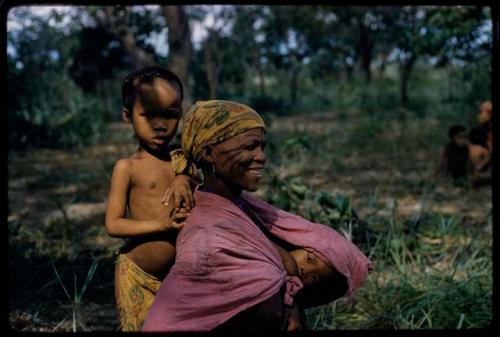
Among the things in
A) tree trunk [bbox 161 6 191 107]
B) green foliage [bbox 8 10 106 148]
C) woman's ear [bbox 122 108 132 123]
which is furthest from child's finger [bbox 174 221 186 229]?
green foliage [bbox 8 10 106 148]

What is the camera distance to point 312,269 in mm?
1659

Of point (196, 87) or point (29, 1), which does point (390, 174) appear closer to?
point (196, 87)

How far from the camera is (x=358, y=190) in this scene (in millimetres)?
5969

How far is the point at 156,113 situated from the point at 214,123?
22 centimetres

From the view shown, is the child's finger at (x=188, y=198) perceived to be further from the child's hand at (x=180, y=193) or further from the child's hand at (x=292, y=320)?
the child's hand at (x=292, y=320)

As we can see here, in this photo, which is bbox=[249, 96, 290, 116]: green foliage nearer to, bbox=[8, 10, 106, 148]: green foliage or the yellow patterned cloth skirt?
bbox=[8, 10, 106, 148]: green foliage

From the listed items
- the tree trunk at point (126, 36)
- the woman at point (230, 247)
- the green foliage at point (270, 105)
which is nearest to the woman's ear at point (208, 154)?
the woman at point (230, 247)

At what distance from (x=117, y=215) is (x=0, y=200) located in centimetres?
33

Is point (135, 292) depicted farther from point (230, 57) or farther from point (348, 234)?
point (230, 57)

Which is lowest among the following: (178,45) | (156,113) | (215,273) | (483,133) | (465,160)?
(465,160)

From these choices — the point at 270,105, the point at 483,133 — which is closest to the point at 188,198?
the point at 483,133

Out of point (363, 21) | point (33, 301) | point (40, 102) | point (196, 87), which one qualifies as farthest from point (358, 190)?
point (363, 21)

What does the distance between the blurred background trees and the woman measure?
1.84 meters

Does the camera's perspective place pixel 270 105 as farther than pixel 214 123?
Yes
